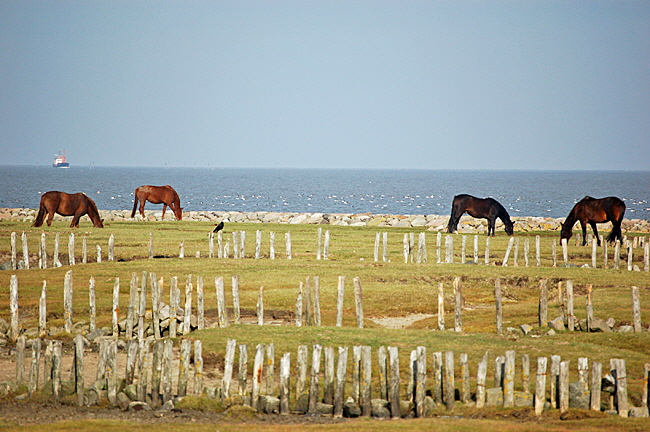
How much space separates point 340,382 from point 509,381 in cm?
337

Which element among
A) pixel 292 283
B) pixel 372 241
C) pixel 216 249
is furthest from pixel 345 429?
pixel 372 241

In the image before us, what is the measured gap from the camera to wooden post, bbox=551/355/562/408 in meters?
13.5

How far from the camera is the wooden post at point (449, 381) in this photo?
13844mm

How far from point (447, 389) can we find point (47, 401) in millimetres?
8567

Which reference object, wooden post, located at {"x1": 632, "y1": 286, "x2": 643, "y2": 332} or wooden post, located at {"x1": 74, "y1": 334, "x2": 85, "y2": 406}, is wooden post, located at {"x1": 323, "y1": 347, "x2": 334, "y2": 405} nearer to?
wooden post, located at {"x1": 74, "y1": 334, "x2": 85, "y2": 406}

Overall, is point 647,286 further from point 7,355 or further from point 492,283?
point 7,355

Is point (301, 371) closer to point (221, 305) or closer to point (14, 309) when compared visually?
point (221, 305)

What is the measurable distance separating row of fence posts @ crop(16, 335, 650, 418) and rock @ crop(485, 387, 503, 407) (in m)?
0.02

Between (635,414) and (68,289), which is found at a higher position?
(68,289)

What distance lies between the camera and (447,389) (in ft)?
46.1

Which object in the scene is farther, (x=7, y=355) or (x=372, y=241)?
(x=372, y=241)

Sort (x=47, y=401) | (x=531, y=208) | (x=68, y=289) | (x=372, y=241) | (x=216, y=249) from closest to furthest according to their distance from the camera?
(x=47, y=401) < (x=68, y=289) < (x=216, y=249) < (x=372, y=241) < (x=531, y=208)

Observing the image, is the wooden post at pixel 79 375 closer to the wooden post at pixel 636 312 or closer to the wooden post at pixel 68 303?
the wooden post at pixel 68 303

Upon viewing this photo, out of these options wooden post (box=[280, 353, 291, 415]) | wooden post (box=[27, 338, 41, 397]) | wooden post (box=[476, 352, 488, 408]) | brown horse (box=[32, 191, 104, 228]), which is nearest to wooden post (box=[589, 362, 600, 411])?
wooden post (box=[476, 352, 488, 408])
